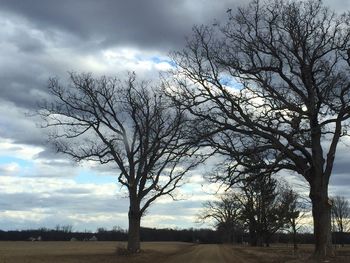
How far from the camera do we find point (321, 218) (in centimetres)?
2962

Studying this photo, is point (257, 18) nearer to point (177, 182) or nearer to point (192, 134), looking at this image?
point (192, 134)

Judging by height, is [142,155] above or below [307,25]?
below

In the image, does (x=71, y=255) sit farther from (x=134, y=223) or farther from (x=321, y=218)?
(x=321, y=218)

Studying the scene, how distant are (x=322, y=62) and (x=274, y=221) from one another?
202ft

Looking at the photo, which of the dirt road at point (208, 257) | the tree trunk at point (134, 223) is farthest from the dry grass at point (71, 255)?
the dirt road at point (208, 257)

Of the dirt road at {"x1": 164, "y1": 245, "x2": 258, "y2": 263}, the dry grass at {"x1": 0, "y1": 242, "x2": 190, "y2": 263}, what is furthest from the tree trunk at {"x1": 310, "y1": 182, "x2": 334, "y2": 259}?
the dry grass at {"x1": 0, "y1": 242, "x2": 190, "y2": 263}

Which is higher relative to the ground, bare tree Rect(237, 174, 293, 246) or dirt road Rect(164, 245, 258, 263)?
bare tree Rect(237, 174, 293, 246)

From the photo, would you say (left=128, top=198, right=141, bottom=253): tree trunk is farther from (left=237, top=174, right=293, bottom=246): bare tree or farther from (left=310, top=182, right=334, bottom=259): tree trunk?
(left=237, top=174, right=293, bottom=246): bare tree

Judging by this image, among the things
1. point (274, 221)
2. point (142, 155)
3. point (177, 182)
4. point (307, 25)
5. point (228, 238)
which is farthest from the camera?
point (228, 238)

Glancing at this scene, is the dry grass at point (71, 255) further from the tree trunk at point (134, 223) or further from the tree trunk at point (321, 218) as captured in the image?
the tree trunk at point (321, 218)

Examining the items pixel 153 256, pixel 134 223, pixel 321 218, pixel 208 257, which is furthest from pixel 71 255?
pixel 321 218

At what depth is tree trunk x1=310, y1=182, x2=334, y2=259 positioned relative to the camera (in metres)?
29.2

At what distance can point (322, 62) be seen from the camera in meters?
31.1

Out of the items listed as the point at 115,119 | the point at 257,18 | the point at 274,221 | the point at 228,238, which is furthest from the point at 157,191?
the point at 228,238
